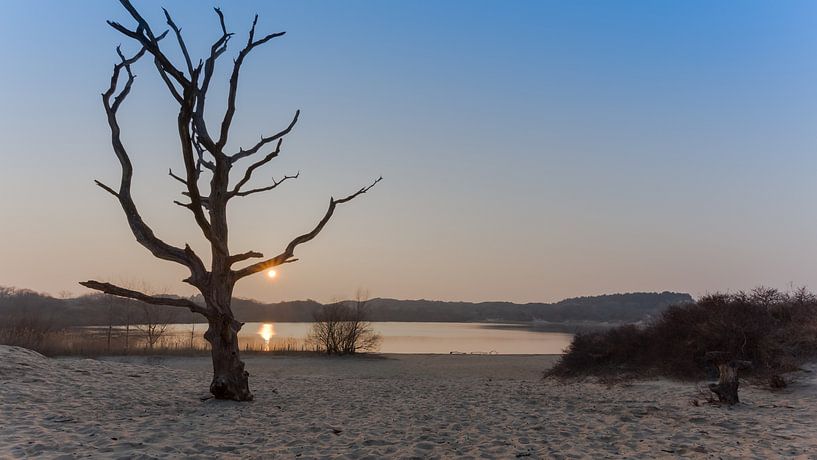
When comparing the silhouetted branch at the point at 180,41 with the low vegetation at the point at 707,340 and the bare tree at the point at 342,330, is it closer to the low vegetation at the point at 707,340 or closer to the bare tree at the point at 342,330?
the low vegetation at the point at 707,340

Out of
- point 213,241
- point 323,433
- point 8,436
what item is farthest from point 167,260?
point 323,433

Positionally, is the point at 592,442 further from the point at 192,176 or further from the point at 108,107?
the point at 108,107

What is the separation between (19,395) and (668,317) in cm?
1717

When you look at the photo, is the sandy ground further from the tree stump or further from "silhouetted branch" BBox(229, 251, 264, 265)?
"silhouetted branch" BBox(229, 251, 264, 265)

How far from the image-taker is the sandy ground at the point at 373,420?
255 inches

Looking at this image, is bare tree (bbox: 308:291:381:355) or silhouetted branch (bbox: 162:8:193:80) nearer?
silhouetted branch (bbox: 162:8:193:80)

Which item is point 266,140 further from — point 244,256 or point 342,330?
point 342,330

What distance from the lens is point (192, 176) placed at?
32.9 feet

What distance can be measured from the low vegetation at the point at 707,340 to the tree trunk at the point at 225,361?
1071 centimetres

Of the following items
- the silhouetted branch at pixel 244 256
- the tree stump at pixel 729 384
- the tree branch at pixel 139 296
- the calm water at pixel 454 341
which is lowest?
the calm water at pixel 454 341

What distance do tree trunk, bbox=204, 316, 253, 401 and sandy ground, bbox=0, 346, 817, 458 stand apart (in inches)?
14.4

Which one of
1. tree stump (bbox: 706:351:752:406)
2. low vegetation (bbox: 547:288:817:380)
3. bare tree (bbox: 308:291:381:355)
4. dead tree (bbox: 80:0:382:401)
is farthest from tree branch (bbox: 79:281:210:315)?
bare tree (bbox: 308:291:381:355)

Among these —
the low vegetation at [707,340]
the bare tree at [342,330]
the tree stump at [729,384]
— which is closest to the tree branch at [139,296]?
the tree stump at [729,384]

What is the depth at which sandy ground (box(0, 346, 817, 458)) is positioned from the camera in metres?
6.48
